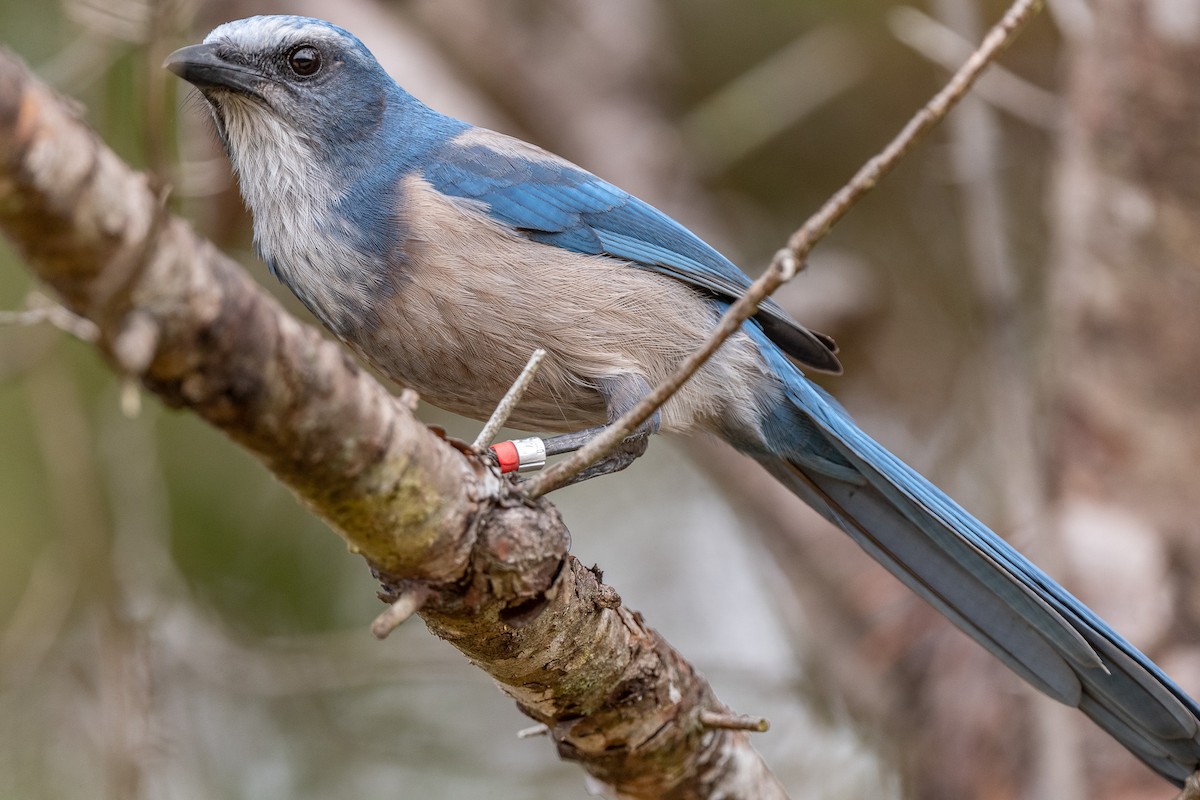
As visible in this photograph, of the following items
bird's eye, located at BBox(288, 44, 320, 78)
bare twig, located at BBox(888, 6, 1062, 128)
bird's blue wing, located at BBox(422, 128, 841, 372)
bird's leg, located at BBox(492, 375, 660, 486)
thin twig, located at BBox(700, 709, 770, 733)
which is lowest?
thin twig, located at BBox(700, 709, 770, 733)

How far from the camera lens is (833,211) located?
79.7 inches

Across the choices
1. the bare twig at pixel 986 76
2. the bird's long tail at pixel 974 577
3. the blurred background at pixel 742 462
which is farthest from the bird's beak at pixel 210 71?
the bare twig at pixel 986 76

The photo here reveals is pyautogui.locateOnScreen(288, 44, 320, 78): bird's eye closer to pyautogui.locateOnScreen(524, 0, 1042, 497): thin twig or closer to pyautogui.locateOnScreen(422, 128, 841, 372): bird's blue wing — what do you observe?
pyautogui.locateOnScreen(422, 128, 841, 372): bird's blue wing

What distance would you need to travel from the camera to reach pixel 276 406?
1.85 m

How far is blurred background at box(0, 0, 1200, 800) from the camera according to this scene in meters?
4.64

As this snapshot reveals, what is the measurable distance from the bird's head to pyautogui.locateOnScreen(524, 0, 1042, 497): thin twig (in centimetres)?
188

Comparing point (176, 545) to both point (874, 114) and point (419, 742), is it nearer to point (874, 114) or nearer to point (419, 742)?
point (419, 742)

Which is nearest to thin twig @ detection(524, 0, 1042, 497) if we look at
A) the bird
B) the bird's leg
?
the bird's leg

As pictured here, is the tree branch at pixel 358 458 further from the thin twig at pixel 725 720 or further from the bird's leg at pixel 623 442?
the bird's leg at pixel 623 442

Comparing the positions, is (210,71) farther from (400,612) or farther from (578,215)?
(400,612)

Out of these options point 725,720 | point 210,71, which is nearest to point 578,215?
point 210,71

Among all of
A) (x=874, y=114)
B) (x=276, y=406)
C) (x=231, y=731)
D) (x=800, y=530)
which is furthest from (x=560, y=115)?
(x=276, y=406)

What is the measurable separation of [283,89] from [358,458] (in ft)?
6.85

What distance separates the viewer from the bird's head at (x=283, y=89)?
3.67m
